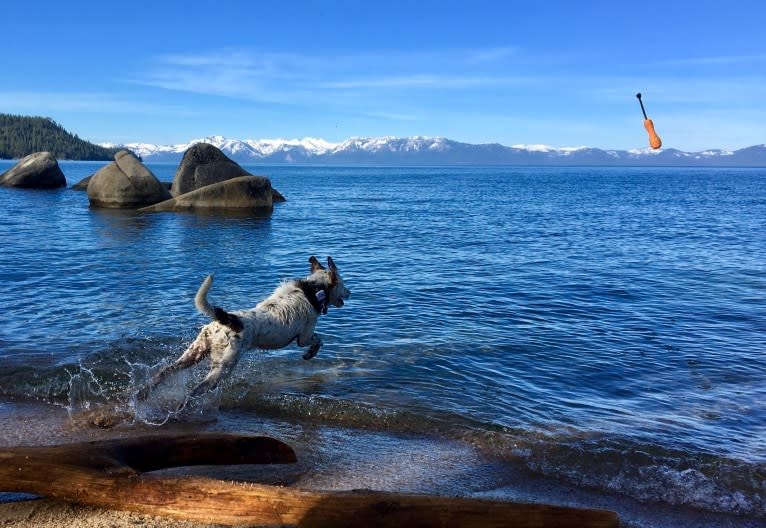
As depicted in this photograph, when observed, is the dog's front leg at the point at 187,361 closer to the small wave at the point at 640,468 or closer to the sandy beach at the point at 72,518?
the sandy beach at the point at 72,518

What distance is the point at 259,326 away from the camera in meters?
7.56

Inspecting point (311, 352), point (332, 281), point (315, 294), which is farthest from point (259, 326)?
point (332, 281)

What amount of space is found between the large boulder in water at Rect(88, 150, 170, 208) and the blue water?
11.3 meters

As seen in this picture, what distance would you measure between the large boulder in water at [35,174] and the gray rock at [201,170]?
739 inches

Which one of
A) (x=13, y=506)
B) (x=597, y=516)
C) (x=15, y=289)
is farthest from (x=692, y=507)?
(x=15, y=289)

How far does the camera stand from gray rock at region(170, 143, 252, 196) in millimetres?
36281

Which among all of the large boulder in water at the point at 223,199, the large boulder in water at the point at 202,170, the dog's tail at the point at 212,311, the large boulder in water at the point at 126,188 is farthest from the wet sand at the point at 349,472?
the large boulder in water at the point at 202,170

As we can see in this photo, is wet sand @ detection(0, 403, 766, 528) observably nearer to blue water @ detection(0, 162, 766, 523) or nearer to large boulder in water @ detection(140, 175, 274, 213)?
blue water @ detection(0, 162, 766, 523)

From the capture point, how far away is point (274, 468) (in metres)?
5.96

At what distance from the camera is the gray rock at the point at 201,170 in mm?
36281

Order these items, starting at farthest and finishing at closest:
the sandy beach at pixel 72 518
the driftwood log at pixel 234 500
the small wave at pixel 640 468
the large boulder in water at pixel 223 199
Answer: the large boulder in water at pixel 223 199, the small wave at pixel 640 468, the sandy beach at pixel 72 518, the driftwood log at pixel 234 500

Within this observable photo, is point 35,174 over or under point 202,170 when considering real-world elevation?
under

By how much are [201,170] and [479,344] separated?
94.8 ft

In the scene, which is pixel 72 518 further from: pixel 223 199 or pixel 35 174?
pixel 35 174
